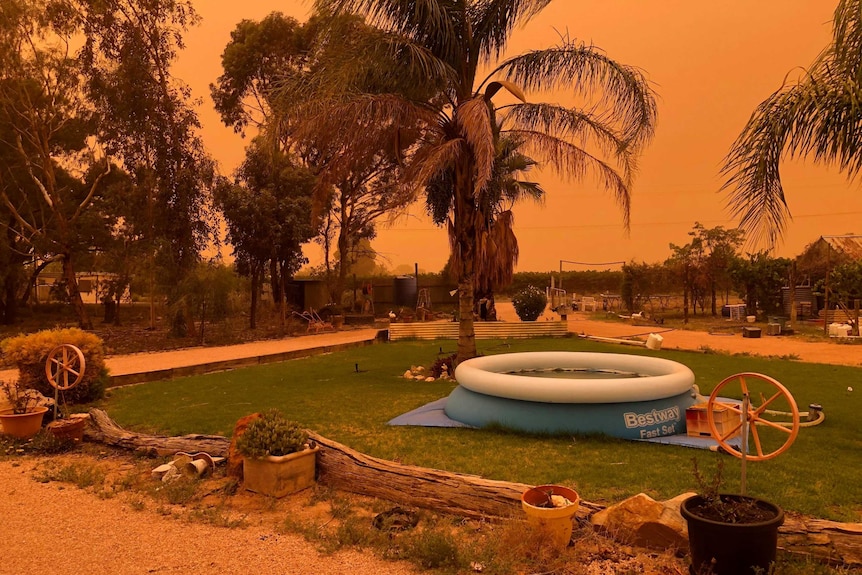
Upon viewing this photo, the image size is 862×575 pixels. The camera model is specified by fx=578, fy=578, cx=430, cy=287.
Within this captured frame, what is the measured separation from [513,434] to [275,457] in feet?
8.65

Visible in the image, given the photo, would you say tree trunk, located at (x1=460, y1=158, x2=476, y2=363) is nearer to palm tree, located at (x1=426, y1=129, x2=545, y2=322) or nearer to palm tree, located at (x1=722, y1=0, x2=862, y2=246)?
palm tree, located at (x1=722, y1=0, x2=862, y2=246)

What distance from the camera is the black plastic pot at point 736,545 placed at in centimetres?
274

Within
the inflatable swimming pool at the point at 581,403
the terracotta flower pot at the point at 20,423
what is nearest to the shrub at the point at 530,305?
the inflatable swimming pool at the point at 581,403

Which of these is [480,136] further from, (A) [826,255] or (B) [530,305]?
(A) [826,255]

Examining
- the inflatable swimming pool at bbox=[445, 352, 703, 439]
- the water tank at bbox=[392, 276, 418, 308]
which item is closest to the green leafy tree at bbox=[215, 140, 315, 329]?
the water tank at bbox=[392, 276, 418, 308]

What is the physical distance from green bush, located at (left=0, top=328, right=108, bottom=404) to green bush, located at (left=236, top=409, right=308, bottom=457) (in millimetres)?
4770

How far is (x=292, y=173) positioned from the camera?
2014 centimetres

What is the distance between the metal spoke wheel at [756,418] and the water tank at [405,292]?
21.1 m

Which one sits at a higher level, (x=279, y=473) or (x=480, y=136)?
(x=480, y=136)

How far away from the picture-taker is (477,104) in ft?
27.0

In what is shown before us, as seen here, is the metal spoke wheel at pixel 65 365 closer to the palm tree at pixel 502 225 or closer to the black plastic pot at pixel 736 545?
the black plastic pot at pixel 736 545

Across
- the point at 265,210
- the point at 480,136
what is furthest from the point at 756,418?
the point at 265,210

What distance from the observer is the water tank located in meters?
29.0

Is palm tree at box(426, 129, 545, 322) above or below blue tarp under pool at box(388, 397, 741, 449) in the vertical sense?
Answer: above
